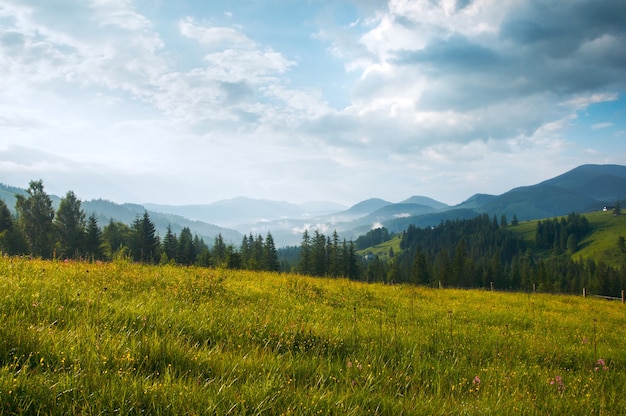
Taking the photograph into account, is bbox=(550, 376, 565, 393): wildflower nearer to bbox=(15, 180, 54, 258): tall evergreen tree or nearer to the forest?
the forest

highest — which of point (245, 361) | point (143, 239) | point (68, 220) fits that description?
point (68, 220)

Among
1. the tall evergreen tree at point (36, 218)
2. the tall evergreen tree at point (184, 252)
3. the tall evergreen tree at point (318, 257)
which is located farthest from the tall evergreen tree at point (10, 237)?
the tall evergreen tree at point (318, 257)

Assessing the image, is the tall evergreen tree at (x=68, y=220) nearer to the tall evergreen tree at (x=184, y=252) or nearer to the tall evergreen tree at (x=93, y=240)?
the tall evergreen tree at (x=93, y=240)

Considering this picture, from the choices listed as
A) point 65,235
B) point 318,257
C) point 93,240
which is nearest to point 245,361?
point 93,240

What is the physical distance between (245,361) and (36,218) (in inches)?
3733

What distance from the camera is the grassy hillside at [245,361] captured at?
3096mm

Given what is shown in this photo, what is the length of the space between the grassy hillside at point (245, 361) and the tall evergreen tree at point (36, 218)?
279ft

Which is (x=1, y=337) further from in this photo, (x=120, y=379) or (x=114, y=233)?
(x=114, y=233)

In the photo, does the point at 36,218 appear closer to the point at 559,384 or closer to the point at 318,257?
the point at 318,257

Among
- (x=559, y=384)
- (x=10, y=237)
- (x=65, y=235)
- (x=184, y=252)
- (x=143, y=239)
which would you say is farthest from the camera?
(x=184, y=252)

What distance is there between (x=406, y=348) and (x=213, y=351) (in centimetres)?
367

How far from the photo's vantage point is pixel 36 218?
76125 mm

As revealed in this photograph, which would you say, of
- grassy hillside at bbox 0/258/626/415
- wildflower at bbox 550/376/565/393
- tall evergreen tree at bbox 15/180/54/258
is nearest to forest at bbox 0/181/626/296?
tall evergreen tree at bbox 15/180/54/258

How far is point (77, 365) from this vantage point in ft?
11.0
